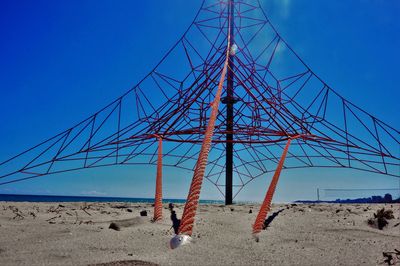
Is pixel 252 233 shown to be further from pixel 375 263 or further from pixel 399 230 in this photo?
pixel 399 230

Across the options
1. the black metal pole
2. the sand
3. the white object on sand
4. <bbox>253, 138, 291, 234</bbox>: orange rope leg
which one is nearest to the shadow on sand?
the sand

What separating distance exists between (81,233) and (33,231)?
0.74 meters

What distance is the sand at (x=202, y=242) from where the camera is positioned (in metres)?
3.53

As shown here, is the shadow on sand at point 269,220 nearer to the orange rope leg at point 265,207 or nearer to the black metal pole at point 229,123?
the orange rope leg at point 265,207

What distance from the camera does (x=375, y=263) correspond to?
3.55m

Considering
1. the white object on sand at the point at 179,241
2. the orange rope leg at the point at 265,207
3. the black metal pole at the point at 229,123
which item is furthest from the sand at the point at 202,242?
the black metal pole at the point at 229,123

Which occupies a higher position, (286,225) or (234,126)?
(234,126)

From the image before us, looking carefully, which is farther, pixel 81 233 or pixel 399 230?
pixel 399 230

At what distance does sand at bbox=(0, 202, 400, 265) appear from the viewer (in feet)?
11.6

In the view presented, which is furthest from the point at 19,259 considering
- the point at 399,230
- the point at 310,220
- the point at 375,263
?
the point at 399,230

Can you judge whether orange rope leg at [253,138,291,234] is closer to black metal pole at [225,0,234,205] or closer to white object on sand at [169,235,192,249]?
white object on sand at [169,235,192,249]

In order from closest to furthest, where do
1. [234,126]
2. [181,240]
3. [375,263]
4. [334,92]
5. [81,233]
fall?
1. [375,263]
2. [181,240]
3. [81,233]
4. [334,92]
5. [234,126]

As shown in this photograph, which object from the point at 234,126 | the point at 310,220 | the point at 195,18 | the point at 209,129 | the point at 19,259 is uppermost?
the point at 195,18

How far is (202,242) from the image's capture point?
13.5ft
